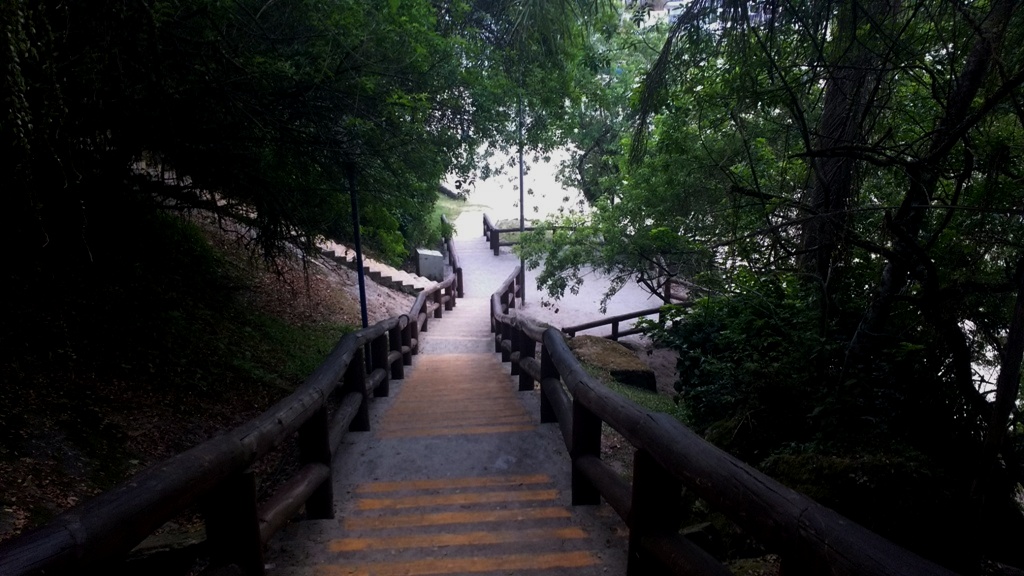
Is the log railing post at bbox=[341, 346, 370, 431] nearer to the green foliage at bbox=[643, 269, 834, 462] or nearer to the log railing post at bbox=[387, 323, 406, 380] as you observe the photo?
the log railing post at bbox=[387, 323, 406, 380]

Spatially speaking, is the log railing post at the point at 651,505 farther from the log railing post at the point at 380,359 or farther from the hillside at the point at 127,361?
the log railing post at the point at 380,359

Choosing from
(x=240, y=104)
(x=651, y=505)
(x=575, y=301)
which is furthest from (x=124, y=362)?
(x=575, y=301)

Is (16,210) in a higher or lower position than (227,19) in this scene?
lower

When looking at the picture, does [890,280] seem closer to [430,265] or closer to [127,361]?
[127,361]

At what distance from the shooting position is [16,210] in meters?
5.26

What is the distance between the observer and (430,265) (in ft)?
74.0

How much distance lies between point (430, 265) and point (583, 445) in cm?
1926

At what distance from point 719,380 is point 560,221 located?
29.9 feet

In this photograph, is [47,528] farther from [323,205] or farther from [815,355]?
[323,205]

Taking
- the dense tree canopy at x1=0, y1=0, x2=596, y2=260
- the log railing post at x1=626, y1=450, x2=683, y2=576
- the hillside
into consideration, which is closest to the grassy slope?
the hillside

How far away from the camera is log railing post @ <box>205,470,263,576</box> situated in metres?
2.42

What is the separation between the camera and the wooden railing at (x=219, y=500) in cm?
157

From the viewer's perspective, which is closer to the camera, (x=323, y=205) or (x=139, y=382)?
(x=139, y=382)

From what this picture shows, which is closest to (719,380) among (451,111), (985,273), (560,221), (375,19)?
(985,273)
